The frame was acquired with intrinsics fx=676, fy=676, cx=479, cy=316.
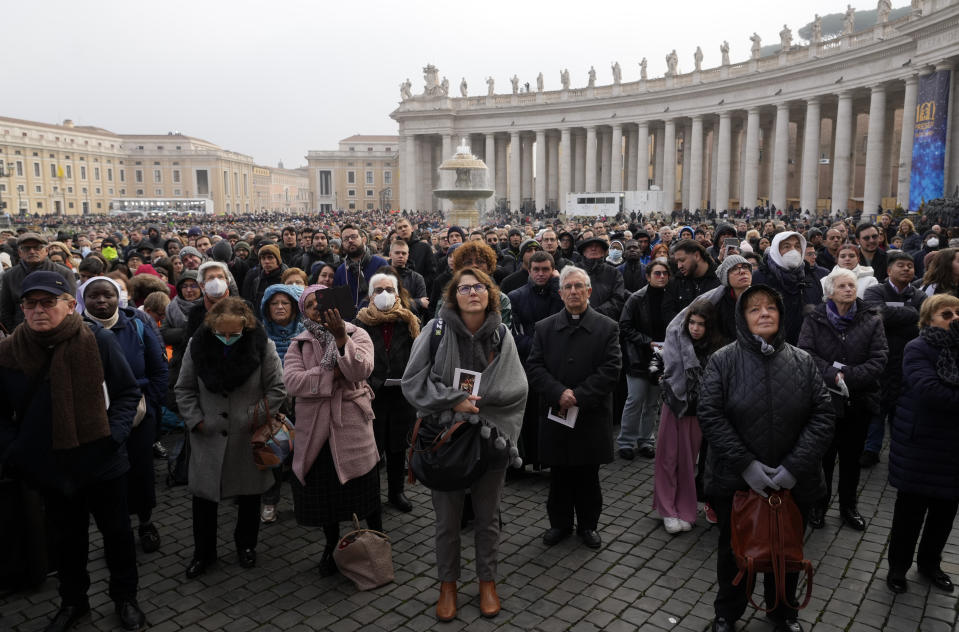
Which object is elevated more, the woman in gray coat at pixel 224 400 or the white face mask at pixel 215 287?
the white face mask at pixel 215 287

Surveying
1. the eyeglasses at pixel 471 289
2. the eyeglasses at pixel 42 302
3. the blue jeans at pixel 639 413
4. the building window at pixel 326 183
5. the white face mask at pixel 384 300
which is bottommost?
the blue jeans at pixel 639 413

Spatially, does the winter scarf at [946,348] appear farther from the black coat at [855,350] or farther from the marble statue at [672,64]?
the marble statue at [672,64]

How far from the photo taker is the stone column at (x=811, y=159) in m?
42.8

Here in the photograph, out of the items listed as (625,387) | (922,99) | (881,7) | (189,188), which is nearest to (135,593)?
(625,387)

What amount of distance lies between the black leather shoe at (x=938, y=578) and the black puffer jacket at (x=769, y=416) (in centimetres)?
152

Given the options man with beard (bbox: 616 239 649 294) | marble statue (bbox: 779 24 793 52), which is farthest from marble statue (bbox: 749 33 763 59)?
man with beard (bbox: 616 239 649 294)

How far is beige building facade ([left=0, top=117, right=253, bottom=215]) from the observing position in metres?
106

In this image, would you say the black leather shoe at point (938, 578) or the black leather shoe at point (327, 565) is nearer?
the black leather shoe at point (938, 578)

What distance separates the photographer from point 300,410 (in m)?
5.07

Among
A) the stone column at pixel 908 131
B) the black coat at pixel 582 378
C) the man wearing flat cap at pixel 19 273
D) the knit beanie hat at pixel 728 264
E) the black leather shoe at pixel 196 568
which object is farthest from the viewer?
the stone column at pixel 908 131

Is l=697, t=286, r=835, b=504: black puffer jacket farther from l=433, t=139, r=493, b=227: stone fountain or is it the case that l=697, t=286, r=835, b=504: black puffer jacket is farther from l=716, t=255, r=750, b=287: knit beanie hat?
l=433, t=139, r=493, b=227: stone fountain

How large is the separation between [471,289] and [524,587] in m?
2.27

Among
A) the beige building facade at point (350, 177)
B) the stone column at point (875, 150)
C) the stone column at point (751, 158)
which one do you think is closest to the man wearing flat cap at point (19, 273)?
the stone column at point (875, 150)

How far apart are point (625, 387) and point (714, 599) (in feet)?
14.6
